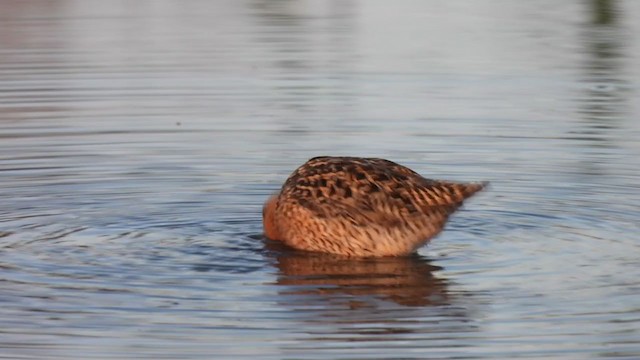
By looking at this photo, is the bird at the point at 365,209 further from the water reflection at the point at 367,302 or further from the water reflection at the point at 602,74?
the water reflection at the point at 602,74

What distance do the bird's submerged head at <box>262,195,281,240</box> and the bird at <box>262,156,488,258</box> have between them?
0.27 ft

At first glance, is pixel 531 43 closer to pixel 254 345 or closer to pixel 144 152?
pixel 144 152

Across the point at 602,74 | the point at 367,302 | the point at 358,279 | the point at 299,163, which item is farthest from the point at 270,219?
the point at 602,74

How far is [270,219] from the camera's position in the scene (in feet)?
40.5

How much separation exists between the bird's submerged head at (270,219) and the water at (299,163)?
7 centimetres

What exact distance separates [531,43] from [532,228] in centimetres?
979

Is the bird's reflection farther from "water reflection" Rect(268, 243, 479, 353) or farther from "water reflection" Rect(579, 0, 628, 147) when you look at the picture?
"water reflection" Rect(579, 0, 628, 147)

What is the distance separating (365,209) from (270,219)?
2.59 ft

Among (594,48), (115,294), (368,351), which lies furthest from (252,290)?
(594,48)

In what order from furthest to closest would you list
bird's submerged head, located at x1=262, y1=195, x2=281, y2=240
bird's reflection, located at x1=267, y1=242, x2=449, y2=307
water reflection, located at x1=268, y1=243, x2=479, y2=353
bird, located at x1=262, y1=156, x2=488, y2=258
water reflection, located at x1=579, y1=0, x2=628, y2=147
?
water reflection, located at x1=579, y1=0, x2=628, y2=147, bird's submerged head, located at x1=262, y1=195, x2=281, y2=240, bird, located at x1=262, y1=156, x2=488, y2=258, bird's reflection, located at x1=267, y1=242, x2=449, y2=307, water reflection, located at x1=268, y1=243, x2=479, y2=353

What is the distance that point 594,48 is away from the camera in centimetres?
2169

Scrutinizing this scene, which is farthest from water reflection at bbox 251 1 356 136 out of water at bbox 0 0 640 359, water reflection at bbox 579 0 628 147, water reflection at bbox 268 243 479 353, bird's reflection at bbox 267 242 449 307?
water reflection at bbox 268 243 479 353

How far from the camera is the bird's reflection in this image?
10703 mm

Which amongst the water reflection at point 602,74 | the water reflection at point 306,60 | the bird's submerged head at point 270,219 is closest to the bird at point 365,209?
the bird's submerged head at point 270,219
